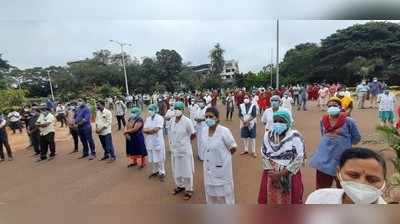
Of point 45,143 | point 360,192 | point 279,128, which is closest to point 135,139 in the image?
point 45,143

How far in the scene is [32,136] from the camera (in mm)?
4992

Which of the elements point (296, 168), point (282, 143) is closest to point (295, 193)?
point (296, 168)

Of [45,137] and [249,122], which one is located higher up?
[249,122]

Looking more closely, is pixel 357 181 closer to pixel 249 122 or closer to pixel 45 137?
pixel 249 122

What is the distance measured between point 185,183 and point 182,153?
0.37m

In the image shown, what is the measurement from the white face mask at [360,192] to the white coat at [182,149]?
9.67 ft

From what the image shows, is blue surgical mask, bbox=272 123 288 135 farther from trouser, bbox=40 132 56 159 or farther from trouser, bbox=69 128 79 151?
trouser, bbox=69 128 79 151

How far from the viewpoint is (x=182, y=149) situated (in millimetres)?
4172

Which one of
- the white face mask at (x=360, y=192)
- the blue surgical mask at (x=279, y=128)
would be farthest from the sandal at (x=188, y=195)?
the white face mask at (x=360, y=192)

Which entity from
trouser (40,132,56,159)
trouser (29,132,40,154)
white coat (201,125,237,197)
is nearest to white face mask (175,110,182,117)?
white coat (201,125,237,197)

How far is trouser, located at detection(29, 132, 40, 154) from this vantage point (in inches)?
186

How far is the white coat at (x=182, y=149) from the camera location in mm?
4129
